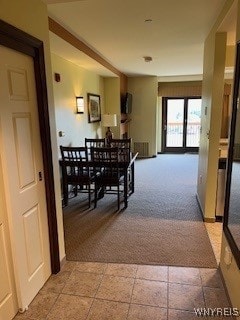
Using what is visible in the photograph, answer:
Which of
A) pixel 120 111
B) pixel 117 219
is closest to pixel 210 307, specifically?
pixel 117 219

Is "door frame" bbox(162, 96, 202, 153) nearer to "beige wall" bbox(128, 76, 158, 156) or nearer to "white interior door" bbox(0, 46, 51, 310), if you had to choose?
"beige wall" bbox(128, 76, 158, 156)

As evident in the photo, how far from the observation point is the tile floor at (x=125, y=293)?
1.86m

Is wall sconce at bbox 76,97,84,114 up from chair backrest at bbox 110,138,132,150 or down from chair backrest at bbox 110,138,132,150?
up

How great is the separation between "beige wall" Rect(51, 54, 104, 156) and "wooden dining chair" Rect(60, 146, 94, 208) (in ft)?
1.53

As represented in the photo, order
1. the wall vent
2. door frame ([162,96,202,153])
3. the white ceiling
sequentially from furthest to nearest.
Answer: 1. door frame ([162,96,202,153])
2. the wall vent
3. the white ceiling

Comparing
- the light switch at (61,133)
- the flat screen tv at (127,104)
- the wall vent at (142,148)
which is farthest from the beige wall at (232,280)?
the wall vent at (142,148)

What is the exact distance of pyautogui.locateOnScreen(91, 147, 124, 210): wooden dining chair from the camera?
371cm

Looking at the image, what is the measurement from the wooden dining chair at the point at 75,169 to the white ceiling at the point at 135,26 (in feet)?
5.03

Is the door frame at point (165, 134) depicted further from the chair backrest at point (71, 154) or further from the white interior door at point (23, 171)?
the white interior door at point (23, 171)

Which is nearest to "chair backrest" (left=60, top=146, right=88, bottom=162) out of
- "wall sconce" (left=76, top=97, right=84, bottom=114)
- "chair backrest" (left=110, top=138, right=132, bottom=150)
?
"chair backrest" (left=110, top=138, right=132, bottom=150)

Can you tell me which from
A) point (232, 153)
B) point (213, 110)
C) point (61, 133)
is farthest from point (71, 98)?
point (232, 153)

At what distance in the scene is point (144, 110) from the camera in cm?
782

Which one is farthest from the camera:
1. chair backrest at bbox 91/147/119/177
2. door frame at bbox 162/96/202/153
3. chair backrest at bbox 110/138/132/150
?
door frame at bbox 162/96/202/153

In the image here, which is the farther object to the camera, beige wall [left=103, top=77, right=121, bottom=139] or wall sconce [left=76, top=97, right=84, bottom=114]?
beige wall [left=103, top=77, right=121, bottom=139]
